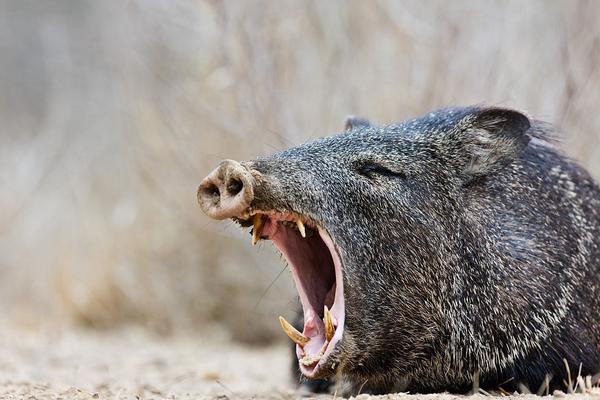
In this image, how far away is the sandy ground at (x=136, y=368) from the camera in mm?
4473

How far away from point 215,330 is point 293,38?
265 cm

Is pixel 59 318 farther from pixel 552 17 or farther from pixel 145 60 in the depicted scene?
pixel 552 17

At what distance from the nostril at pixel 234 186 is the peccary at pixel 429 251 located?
1 cm

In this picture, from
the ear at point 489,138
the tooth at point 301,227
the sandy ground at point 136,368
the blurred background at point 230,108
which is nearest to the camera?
→ the tooth at point 301,227

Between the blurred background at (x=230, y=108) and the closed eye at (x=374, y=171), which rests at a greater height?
the blurred background at (x=230, y=108)

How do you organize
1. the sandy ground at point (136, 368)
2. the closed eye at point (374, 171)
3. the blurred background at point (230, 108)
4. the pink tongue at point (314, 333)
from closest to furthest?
the pink tongue at point (314, 333) < the closed eye at point (374, 171) < the sandy ground at point (136, 368) < the blurred background at point (230, 108)

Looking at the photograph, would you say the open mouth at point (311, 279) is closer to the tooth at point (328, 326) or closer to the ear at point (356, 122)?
the tooth at point (328, 326)

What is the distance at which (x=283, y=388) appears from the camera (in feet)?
17.7

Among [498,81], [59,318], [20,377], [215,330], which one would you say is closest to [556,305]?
[20,377]

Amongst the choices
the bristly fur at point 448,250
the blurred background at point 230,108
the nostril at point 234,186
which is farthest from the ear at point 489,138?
the blurred background at point 230,108

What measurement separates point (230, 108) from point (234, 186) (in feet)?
14.2

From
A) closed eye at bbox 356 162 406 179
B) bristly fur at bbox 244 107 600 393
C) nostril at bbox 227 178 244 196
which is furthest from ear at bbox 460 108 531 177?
nostril at bbox 227 178 244 196

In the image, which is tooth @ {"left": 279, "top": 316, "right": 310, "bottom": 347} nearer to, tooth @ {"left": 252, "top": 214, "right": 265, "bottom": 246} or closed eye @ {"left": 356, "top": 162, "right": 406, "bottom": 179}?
tooth @ {"left": 252, "top": 214, "right": 265, "bottom": 246}

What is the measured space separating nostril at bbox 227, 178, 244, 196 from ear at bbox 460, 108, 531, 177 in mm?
1197
